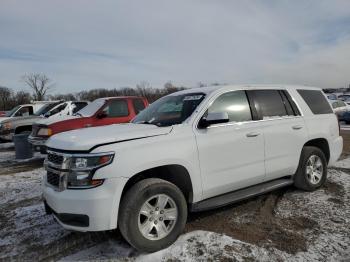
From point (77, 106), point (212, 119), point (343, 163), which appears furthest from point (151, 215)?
point (77, 106)

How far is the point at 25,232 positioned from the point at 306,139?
14.5 ft

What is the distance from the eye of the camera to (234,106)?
181 inches

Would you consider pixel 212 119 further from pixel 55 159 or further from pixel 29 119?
pixel 29 119

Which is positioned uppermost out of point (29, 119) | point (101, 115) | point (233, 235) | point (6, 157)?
point (101, 115)

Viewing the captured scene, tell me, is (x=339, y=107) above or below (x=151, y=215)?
below

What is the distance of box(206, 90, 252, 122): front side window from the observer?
444 cm

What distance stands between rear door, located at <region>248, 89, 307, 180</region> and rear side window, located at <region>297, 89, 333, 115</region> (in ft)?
1.40

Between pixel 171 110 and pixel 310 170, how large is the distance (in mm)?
2677

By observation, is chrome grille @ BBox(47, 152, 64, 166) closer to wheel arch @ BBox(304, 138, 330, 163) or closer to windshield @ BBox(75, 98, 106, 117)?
wheel arch @ BBox(304, 138, 330, 163)

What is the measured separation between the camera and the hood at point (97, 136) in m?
3.44

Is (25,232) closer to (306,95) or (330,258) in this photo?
(330,258)

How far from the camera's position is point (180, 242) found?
3889mm

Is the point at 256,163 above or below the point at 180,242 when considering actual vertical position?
above

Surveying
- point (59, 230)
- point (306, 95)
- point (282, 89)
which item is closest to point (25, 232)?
point (59, 230)
